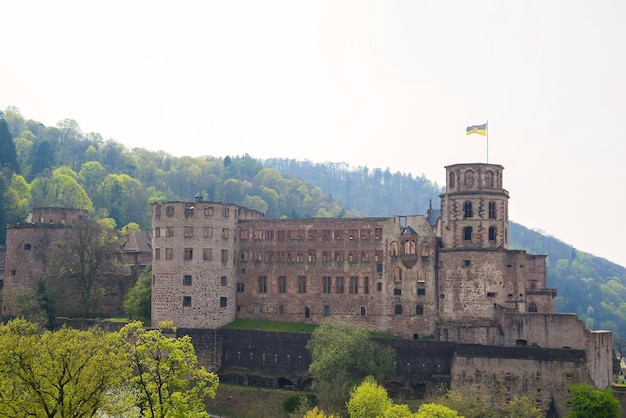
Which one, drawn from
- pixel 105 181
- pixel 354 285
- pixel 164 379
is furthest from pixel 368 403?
pixel 105 181

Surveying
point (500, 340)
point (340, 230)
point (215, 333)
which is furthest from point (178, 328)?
point (500, 340)

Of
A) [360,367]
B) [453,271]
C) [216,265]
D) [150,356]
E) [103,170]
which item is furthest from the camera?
[103,170]

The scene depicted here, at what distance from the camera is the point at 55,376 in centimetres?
3997

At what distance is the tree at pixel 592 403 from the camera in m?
57.8

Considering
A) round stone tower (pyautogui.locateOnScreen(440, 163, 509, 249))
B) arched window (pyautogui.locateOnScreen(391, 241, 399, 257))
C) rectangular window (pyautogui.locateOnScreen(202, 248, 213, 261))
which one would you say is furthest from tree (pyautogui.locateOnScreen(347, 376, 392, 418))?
rectangular window (pyautogui.locateOnScreen(202, 248, 213, 261))

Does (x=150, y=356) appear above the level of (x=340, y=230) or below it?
below

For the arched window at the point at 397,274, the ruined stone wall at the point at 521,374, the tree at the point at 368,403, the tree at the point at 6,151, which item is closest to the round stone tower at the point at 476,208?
the arched window at the point at 397,274

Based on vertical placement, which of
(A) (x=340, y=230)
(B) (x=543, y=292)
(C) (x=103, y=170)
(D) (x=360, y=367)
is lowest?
(D) (x=360, y=367)

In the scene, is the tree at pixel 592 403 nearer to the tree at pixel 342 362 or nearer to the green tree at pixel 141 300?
the tree at pixel 342 362

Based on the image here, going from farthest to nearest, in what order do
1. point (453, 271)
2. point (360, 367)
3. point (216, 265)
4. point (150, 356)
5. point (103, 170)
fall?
point (103, 170) → point (216, 265) → point (453, 271) → point (360, 367) → point (150, 356)

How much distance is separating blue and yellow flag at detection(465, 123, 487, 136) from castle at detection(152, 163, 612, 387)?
191 inches

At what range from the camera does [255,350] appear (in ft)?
238

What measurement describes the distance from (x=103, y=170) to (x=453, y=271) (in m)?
104

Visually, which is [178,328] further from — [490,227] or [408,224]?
[490,227]
